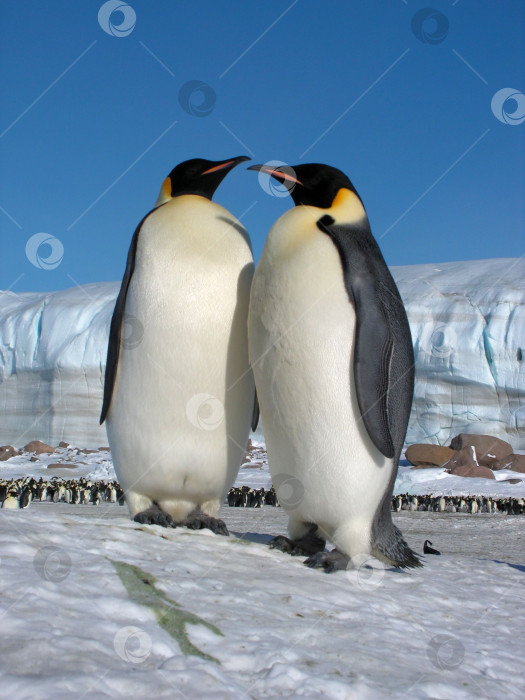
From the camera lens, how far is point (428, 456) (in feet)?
58.0

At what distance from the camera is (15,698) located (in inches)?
43.1

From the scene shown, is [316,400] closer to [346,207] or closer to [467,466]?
[346,207]

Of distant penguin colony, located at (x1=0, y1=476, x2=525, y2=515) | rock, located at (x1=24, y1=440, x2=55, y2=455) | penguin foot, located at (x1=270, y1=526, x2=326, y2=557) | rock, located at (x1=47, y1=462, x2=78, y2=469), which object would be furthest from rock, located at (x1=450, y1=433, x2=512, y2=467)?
penguin foot, located at (x1=270, y1=526, x2=326, y2=557)

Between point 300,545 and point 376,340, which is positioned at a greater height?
point 376,340

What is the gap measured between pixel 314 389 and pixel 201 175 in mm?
1408

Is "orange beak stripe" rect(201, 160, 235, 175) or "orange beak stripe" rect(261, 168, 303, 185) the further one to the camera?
"orange beak stripe" rect(201, 160, 235, 175)

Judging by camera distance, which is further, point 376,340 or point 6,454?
point 6,454

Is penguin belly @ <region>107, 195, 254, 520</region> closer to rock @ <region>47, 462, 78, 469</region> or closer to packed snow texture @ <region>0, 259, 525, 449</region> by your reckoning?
rock @ <region>47, 462, 78, 469</region>

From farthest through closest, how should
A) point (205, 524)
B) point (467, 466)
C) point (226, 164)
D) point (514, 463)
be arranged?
1. point (514, 463)
2. point (467, 466)
3. point (226, 164)
4. point (205, 524)

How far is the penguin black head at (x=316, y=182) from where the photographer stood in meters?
3.39

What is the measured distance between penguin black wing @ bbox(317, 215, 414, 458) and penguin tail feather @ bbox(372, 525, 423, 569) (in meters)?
0.42

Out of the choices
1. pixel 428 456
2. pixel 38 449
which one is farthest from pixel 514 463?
pixel 38 449

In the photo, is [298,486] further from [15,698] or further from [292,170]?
[15,698]

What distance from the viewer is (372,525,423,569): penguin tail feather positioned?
3.08 m
